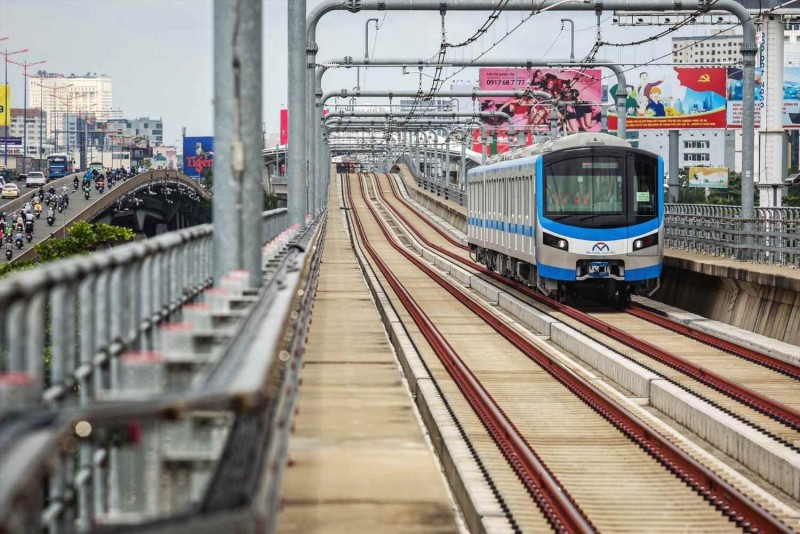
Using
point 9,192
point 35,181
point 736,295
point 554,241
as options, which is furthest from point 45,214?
point 736,295

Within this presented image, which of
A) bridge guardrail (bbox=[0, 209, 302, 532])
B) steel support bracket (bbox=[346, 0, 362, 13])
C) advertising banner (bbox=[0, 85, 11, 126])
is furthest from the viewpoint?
advertising banner (bbox=[0, 85, 11, 126])

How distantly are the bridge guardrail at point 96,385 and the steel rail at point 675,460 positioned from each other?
460 cm

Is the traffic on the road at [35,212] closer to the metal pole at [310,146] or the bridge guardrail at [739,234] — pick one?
the metal pole at [310,146]

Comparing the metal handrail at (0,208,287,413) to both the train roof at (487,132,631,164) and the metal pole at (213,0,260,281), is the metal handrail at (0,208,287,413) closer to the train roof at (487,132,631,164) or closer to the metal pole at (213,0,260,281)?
the metal pole at (213,0,260,281)

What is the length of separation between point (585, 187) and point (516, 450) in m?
13.8

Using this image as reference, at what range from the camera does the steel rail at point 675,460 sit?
447 inches

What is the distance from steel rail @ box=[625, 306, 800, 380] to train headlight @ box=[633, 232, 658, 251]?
140cm

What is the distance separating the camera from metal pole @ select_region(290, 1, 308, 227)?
28375 millimetres

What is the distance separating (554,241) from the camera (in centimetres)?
2770

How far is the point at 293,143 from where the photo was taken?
29578 millimetres

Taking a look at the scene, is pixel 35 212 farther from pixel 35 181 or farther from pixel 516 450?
pixel 516 450

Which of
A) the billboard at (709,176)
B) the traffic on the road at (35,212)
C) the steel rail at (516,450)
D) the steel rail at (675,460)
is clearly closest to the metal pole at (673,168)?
the steel rail at (516,450)

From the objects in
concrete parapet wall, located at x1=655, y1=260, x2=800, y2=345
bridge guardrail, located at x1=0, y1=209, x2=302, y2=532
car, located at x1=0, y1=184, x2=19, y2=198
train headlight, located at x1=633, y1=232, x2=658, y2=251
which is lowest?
A: concrete parapet wall, located at x1=655, y1=260, x2=800, y2=345

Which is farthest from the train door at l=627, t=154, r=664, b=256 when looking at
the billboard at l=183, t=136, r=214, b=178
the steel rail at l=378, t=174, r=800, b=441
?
the billboard at l=183, t=136, r=214, b=178
